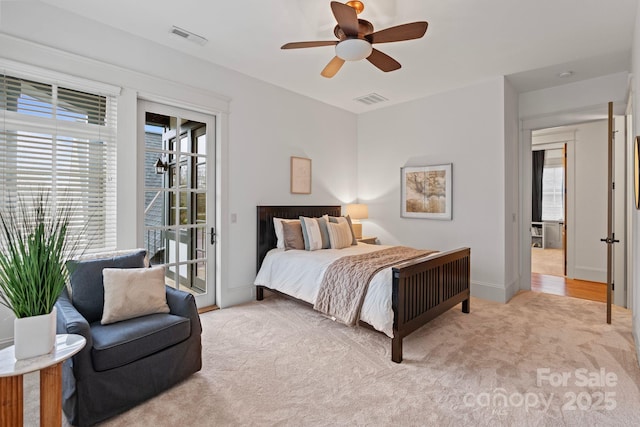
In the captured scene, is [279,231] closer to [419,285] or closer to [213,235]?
[213,235]

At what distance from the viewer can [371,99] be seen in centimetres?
482

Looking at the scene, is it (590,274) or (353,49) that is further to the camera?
(590,274)

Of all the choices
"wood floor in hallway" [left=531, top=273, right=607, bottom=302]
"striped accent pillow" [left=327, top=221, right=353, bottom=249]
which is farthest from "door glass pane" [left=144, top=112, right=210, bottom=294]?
"wood floor in hallway" [left=531, top=273, right=607, bottom=302]

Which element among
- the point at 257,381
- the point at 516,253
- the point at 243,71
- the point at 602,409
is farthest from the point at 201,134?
the point at 516,253

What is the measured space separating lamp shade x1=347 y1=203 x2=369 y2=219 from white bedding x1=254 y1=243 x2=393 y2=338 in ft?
3.46

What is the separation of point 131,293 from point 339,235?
245 centimetres

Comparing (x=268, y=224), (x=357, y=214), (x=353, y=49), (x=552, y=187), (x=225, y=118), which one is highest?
(x=353, y=49)

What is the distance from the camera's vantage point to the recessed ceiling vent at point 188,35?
2.93 m

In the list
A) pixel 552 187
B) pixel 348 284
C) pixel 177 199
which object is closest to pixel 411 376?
pixel 348 284

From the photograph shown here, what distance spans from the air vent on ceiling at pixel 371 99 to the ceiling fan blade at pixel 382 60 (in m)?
1.81

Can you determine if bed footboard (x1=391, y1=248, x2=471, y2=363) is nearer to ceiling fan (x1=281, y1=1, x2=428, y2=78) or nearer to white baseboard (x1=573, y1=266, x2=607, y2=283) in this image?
ceiling fan (x1=281, y1=1, x2=428, y2=78)

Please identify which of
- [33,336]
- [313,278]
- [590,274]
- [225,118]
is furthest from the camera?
[590,274]

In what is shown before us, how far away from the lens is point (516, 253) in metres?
4.47

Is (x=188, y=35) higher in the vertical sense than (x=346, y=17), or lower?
higher
